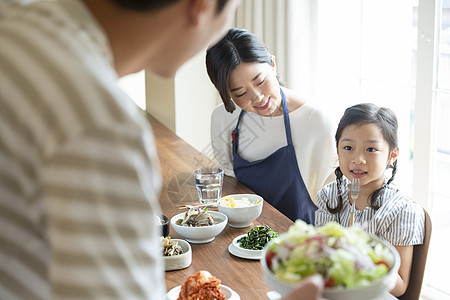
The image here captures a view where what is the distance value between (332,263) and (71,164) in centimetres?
45

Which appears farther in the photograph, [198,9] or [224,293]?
[224,293]

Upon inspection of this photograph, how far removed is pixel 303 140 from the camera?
92.7 inches

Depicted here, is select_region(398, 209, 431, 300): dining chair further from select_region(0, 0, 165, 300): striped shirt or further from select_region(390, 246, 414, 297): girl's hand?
select_region(0, 0, 165, 300): striped shirt

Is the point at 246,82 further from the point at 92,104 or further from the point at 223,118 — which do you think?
the point at 92,104

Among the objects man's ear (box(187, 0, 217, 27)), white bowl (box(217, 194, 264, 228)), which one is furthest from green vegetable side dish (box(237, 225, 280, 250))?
man's ear (box(187, 0, 217, 27))

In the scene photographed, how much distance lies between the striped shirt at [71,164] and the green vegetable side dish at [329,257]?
32 cm

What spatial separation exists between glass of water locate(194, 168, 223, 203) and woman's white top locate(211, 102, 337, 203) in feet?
1.27

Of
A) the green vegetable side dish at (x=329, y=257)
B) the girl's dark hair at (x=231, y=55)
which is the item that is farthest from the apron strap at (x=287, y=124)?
the green vegetable side dish at (x=329, y=257)

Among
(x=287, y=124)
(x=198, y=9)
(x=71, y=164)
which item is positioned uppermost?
(x=198, y=9)

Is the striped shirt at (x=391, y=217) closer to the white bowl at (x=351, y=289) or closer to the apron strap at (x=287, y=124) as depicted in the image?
the apron strap at (x=287, y=124)

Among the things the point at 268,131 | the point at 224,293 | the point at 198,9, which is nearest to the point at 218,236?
the point at 224,293

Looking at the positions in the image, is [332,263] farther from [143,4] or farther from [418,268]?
[418,268]

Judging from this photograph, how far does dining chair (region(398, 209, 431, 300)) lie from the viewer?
1.73m

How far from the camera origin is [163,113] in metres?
4.32
